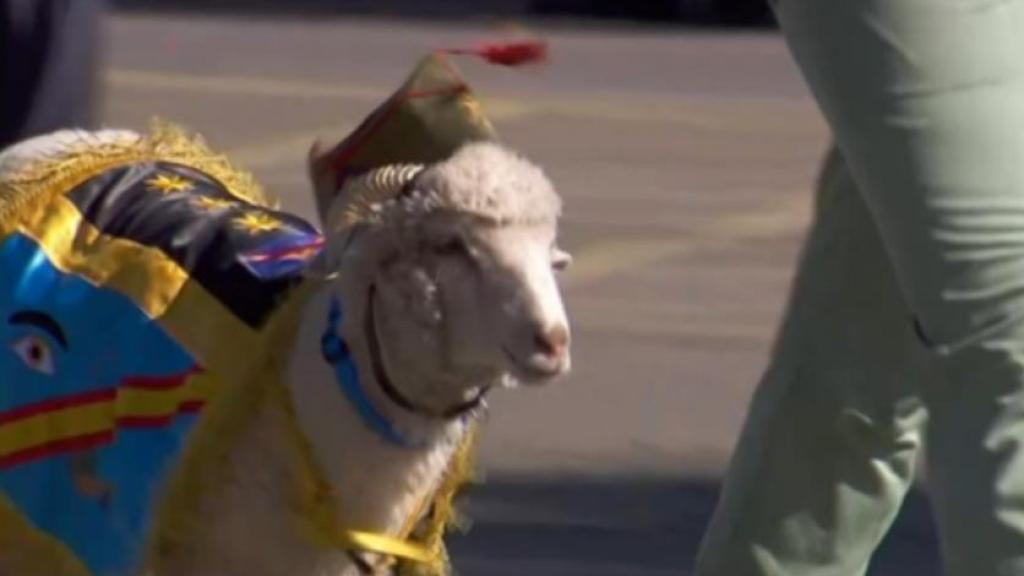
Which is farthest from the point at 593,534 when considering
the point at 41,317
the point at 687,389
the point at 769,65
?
the point at 769,65

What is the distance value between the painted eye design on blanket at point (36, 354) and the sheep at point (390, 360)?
38 cm

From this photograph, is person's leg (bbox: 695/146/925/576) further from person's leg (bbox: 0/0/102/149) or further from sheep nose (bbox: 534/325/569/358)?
person's leg (bbox: 0/0/102/149)

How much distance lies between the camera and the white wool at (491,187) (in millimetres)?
3943

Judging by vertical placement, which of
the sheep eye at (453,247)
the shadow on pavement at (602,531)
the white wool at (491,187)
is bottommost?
the shadow on pavement at (602,531)

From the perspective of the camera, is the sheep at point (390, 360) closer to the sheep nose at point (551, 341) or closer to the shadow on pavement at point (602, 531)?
the sheep nose at point (551, 341)

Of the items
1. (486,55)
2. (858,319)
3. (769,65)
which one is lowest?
(769,65)

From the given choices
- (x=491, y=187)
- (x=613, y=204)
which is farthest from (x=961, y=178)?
(x=613, y=204)

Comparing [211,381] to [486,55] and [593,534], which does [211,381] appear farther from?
[593,534]

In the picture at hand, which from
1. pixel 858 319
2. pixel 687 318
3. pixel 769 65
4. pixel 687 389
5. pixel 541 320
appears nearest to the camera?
pixel 541 320

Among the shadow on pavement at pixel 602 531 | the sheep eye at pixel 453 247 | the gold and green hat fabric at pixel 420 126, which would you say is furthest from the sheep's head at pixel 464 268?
the shadow on pavement at pixel 602 531

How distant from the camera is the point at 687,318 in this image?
8.57m

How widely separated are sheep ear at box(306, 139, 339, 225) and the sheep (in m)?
0.08

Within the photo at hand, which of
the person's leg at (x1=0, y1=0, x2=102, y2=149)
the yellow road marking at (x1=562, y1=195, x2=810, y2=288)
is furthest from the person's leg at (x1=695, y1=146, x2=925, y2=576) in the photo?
the yellow road marking at (x1=562, y1=195, x2=810, y2=288)

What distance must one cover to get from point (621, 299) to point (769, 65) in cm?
716
